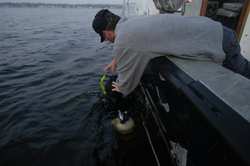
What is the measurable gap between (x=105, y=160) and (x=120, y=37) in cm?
192

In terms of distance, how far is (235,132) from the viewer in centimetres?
84

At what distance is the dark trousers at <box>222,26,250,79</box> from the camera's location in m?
1.64

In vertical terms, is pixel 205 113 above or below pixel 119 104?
above

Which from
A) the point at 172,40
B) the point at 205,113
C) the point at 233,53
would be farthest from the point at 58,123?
the point at 233,53

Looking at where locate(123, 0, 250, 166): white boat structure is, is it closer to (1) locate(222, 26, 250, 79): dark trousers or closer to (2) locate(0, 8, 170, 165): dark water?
(1) locate(222, 26, 250, 79): dark trousers

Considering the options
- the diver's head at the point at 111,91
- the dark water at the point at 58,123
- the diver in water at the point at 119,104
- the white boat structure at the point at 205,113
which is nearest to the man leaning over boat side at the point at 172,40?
the white boat structure at the point at 205,113

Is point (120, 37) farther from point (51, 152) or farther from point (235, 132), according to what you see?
point (51, 152)

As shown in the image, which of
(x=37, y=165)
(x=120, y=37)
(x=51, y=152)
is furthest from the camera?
(x=51, y=152)

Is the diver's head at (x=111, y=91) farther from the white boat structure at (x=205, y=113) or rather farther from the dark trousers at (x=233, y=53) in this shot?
the dark trousers at (x=233, y=53)

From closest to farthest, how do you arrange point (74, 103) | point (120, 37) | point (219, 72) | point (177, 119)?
1. point (219, 72)
2. point (120, 37)
3. point (177, 119)
4. point (74, 103)

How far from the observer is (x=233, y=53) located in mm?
1683

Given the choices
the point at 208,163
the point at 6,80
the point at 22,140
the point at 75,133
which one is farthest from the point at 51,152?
the point at 6,80

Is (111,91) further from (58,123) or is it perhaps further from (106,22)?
(58,123)

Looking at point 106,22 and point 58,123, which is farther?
point 58,123
